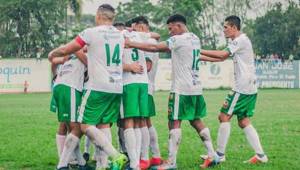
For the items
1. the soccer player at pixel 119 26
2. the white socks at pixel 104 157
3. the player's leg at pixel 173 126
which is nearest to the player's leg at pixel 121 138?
the white socks at pixel 104 157

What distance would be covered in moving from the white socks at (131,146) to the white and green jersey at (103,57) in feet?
2.57

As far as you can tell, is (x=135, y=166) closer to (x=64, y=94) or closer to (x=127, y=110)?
(x=127, y=110)

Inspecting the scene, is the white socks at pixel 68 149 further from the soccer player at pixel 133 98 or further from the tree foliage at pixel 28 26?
the tree foliage at pixel 28 26

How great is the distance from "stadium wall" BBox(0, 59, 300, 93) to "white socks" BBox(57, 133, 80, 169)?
38997mm

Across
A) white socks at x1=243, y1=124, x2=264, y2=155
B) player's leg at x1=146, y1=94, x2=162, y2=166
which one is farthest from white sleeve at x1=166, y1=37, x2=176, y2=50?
white socks at x1=243, y1=124, x2=264, y2=155

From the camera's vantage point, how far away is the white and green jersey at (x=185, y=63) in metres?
10.5

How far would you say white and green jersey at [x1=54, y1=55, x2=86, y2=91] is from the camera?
10.1m

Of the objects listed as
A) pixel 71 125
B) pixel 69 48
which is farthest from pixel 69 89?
pixel 69 48

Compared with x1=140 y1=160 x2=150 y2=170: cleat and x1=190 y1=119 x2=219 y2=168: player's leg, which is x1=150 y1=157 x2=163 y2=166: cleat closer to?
x1=140 y1=160 x2=150 y2=170: cleat

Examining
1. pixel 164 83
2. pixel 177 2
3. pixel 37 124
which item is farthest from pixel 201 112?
pixel 177 2

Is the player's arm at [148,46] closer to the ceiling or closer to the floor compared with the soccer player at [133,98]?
closer to the ceiling

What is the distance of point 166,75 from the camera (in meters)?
53.5

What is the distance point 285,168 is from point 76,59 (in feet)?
11.7

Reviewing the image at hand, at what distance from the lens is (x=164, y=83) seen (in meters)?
53.1
